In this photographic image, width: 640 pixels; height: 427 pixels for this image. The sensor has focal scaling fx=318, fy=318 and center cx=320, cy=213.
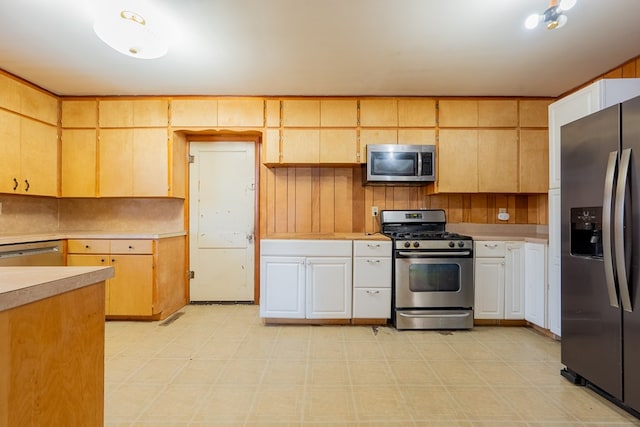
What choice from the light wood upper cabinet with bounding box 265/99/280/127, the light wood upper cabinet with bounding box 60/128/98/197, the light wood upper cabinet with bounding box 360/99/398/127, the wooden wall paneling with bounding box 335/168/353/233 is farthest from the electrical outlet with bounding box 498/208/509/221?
the light wood upper cabinet with bounding box 60/128/98/197

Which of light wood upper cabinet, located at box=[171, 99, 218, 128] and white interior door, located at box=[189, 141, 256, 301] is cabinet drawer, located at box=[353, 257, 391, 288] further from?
light wood upper cabinet, located at box=[171, 99, 218, 128]

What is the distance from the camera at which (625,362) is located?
5.50 feet

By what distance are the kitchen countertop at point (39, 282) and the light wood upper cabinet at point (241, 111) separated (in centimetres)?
254

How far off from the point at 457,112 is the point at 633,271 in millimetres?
2240

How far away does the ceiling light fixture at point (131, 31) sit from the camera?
1868 millimetres

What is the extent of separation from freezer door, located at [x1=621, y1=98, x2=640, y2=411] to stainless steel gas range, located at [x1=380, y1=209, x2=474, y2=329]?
4.47ft

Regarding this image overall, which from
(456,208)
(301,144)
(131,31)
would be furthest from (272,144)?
(456,208)

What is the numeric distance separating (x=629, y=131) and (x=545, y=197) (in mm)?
2076

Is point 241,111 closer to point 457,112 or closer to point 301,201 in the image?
point 301,201

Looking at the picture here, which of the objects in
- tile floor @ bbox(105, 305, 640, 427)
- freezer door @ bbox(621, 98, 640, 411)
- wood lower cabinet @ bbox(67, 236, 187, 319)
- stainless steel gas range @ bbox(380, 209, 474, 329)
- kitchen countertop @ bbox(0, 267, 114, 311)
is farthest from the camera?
wood lower cabinet @ bbox(67, 236, 187, 319)

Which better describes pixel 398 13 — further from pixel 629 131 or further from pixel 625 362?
pixel 625 362

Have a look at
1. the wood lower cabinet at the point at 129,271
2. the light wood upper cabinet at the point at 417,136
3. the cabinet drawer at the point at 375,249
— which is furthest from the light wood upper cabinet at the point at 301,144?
the wood lower cabinet at the point at 129,271

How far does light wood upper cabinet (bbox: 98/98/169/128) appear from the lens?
340cm

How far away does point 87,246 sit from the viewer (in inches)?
122
